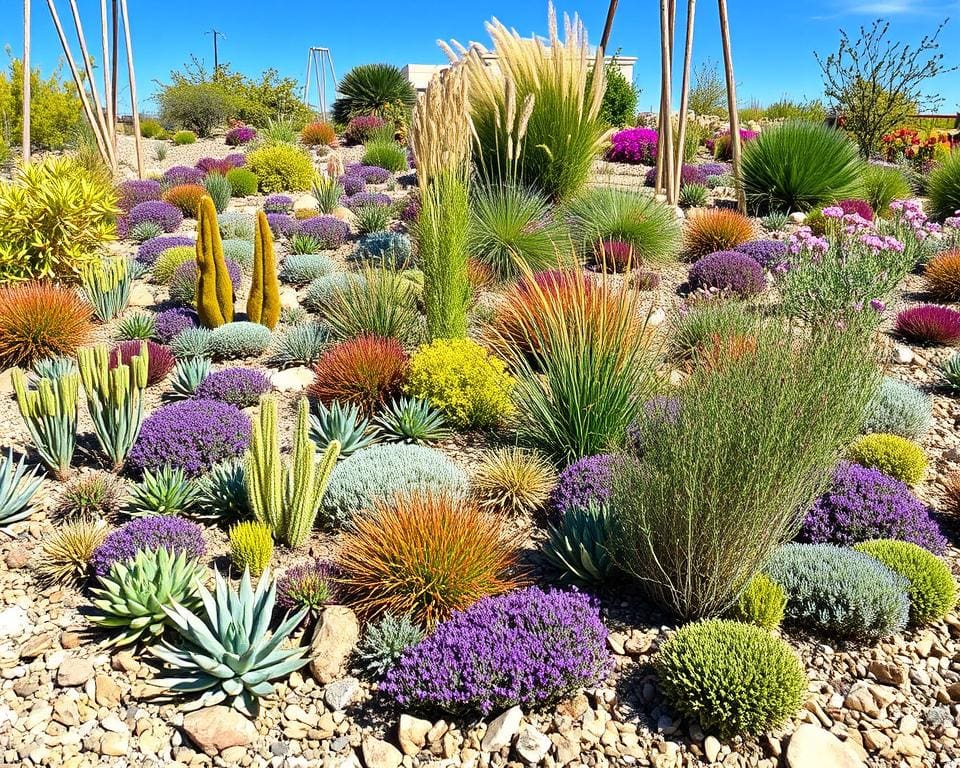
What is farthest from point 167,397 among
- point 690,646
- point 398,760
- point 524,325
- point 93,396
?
point 690,646

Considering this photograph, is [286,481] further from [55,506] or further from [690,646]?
[690,646]

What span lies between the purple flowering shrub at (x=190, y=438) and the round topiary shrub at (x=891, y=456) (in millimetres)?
4193

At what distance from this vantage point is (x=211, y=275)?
7.34m

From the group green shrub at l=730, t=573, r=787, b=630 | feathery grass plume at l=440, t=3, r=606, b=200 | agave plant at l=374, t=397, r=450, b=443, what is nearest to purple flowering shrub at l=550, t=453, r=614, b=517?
green shrub at l=730, t=573, r=787, b=630

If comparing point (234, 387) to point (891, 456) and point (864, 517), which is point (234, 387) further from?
point (891, 456)

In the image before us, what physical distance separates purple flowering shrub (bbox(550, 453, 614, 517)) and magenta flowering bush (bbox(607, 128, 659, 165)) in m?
14.2

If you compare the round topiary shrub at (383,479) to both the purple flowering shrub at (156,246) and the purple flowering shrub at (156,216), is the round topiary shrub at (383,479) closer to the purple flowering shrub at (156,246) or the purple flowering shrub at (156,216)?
the purple flowering shrub at (156,246)

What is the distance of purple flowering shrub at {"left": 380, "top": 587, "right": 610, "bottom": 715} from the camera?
292 centimetres

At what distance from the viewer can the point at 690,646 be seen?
290cm

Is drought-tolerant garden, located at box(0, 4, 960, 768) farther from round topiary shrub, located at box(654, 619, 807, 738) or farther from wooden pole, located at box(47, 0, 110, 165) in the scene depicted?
wooden pole, located at box(47, 0, 110, 165)

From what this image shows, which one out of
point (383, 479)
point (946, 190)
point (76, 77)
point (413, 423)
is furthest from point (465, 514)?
point (76, 77)

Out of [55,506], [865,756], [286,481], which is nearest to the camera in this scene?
[865,756]

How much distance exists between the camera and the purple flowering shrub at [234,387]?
5918mm

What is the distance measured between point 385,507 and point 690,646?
1.67 meters
